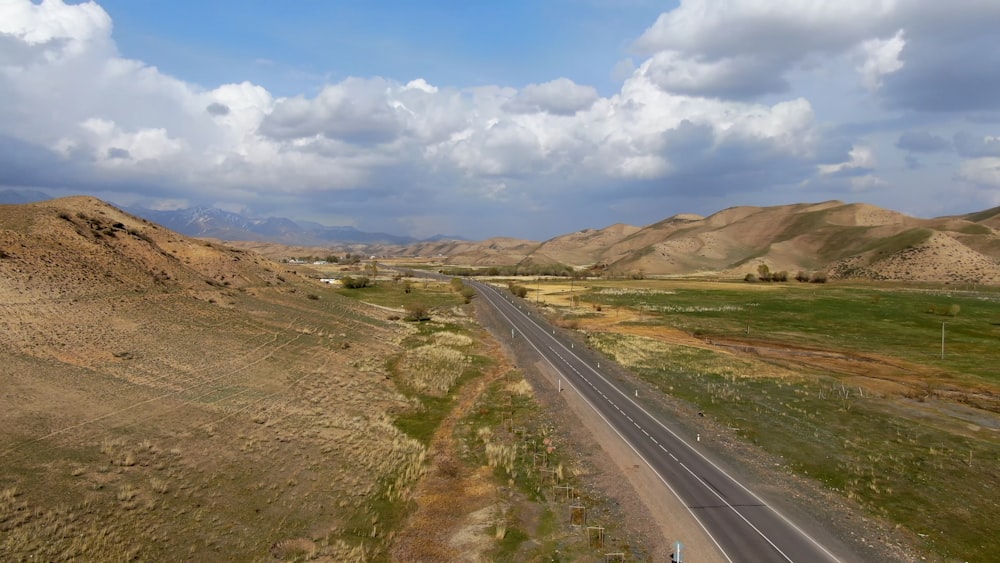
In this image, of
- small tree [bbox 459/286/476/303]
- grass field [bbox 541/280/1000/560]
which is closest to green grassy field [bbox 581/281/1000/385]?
grass field [bbox 541/280/1000/560]

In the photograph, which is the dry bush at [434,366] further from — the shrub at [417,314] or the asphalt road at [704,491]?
the shrub at [417,314]

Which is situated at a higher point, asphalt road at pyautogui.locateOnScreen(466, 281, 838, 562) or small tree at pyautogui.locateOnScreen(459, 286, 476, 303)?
small tree at pyautogui.locateOnScreen(459, 286, 476, 303)

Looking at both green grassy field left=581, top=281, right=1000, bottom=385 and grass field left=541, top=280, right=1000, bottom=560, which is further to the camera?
green grassy field left=581, top=281, right=1000, bottom=385

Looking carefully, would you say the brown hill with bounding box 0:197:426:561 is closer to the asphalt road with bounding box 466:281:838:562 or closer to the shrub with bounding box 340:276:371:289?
the asphalt road with bounding box 466:281:838:562

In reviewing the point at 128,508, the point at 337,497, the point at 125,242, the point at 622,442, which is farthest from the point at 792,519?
the point at 125,242

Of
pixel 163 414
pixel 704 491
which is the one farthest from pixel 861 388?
pixel 163 414

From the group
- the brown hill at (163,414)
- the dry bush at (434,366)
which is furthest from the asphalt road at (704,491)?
the brown hill at (163,414)

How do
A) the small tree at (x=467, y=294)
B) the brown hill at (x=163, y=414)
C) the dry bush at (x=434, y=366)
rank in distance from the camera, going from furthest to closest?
the small tree at (x=467, y=294), the dry bush at (x=434, y=366), the brown hill at (x=163, y=414)
